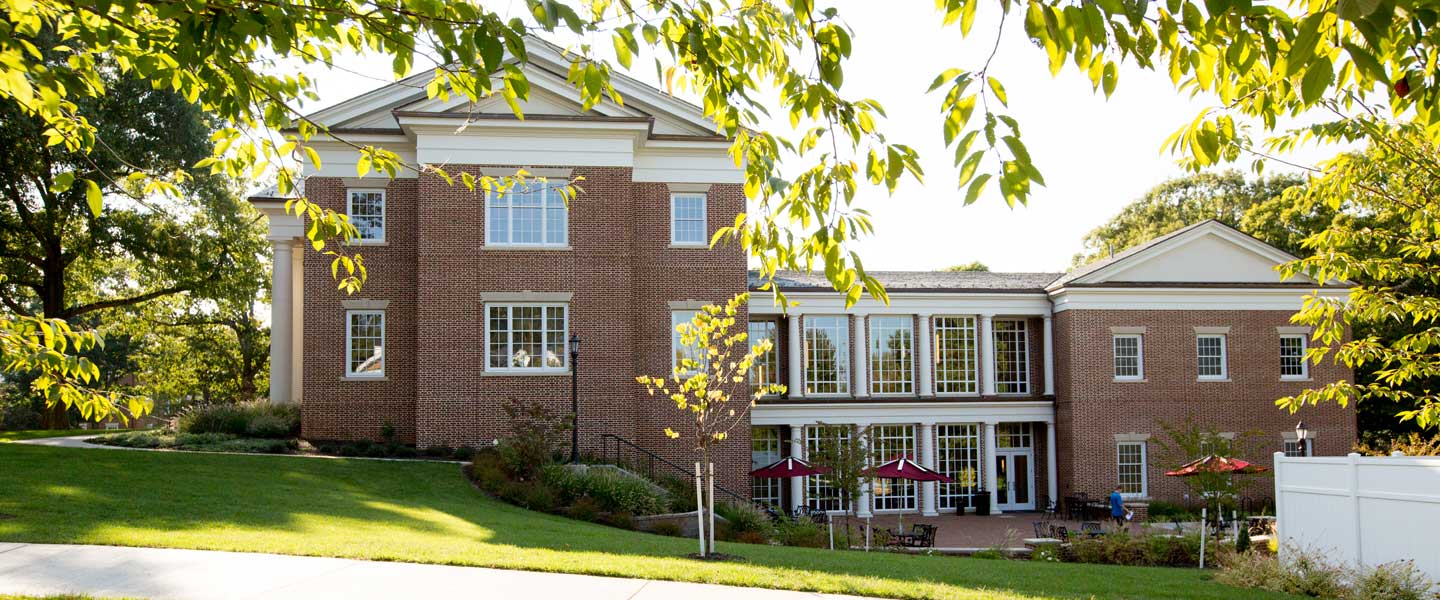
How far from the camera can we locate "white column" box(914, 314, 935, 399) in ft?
114

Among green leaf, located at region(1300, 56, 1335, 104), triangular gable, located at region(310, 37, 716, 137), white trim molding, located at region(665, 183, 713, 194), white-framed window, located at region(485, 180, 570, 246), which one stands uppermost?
triangular gable, located at region(310, 37, 716, 137)

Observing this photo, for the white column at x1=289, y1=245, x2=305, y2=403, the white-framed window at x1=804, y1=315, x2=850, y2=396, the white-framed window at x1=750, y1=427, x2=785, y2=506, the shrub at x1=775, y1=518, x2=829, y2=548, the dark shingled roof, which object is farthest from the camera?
the white-framed window at x1=750, y1=427, x2=785, y2=506

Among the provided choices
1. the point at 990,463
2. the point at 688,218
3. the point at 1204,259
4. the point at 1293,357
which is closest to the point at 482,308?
the point at 688,218

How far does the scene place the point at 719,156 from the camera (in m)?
30.4

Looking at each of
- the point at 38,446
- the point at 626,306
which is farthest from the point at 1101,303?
the point at 38,446

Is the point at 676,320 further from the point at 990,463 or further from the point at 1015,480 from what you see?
the point at 1015,480

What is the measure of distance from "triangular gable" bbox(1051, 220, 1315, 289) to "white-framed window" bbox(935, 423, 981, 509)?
5.62 metres

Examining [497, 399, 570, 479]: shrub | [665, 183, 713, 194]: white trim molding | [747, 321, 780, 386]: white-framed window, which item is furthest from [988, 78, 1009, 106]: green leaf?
[747, 321, 780, 386]: white-framed window

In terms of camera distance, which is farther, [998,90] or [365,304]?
[365,304]

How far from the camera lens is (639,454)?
Answer: 94.0 ft

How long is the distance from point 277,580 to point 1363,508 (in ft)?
46.5

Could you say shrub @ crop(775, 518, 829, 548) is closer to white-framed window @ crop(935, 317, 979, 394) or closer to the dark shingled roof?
the dark shingled roof

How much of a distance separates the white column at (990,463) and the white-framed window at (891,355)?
2758 mm

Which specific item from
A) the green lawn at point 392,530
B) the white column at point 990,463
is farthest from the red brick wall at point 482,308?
the white column at point 990,463
